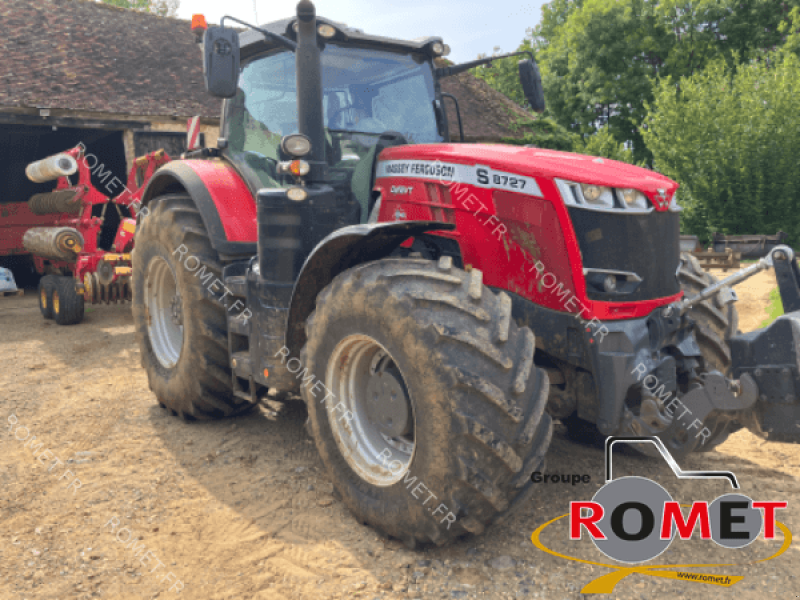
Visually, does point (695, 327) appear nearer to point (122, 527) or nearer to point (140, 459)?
point (122, 527)

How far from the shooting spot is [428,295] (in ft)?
8.59

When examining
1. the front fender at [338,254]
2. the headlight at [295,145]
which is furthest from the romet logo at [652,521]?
the headlight at [295,145]

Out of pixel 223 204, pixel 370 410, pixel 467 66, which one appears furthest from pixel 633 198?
pixel 223 204

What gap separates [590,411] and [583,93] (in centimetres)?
2710

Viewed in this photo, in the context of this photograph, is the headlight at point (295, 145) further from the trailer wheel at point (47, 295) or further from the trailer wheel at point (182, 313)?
the trailer wheel at point (47, 295)

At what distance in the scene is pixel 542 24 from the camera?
3862cm

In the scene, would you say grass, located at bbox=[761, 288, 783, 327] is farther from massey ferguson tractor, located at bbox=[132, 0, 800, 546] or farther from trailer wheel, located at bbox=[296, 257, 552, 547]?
trailer wheel, located at bbox=[296, 257, 552, 547]

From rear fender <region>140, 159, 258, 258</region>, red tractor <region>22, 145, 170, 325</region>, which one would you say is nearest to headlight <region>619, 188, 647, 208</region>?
rear fender <region>140, 159, 258, 258</region>

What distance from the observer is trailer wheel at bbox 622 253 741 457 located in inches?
108

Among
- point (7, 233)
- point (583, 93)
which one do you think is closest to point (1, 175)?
point (7, 233)

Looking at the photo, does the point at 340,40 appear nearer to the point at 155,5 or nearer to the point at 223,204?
the point at 223,204

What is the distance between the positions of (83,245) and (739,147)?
17.0 meters

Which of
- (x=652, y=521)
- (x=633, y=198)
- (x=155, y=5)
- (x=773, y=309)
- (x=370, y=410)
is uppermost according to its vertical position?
(x=155, y=5)

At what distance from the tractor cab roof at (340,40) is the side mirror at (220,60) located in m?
0.50
